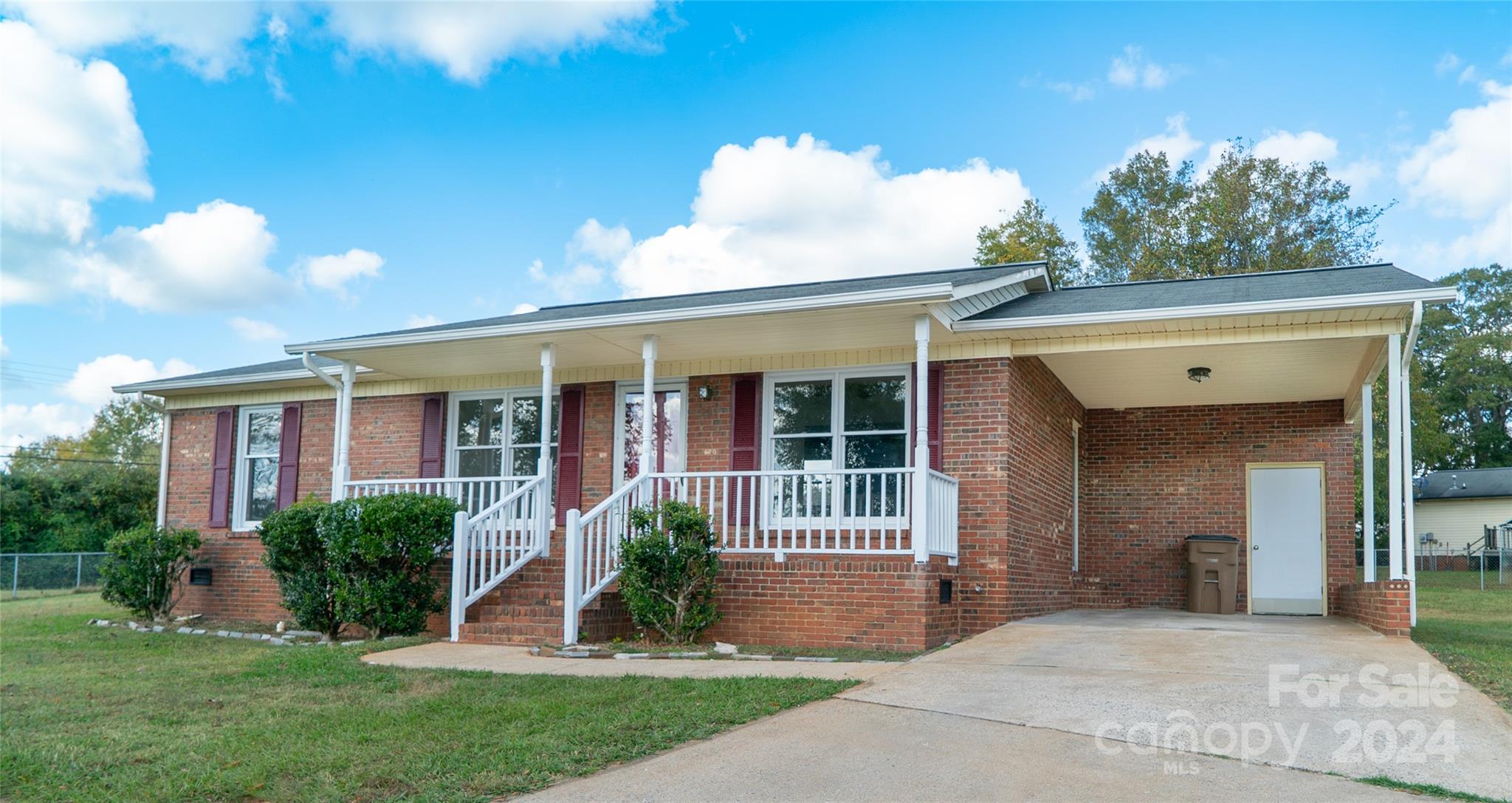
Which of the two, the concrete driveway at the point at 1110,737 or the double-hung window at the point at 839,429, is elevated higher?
the double-hung window at the point at 839,429

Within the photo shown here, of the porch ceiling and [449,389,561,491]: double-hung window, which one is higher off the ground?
the porch ceiling

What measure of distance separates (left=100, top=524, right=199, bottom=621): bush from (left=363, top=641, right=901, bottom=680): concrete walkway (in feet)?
18.7

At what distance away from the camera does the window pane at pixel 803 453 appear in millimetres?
11336

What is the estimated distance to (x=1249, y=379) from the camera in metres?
12.0

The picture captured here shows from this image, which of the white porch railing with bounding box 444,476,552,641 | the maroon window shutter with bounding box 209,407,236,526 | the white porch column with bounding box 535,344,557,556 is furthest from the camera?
the maroon window shutter with bounding box 209,407,236,526

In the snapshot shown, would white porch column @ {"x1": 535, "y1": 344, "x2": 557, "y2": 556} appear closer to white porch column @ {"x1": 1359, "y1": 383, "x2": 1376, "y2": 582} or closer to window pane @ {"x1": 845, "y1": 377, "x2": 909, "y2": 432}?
window pane @ {"x1": 845, "y1": 377, "x2": 909, "y2": 432}

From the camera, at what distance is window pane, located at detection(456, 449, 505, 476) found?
43.0ft

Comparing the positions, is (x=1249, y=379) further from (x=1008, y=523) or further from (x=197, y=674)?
(x=197, y=674)

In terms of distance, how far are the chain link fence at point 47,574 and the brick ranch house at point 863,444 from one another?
8691 mm

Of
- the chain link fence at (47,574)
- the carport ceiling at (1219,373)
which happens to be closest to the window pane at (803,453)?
the carport ceiling at (1219,373)

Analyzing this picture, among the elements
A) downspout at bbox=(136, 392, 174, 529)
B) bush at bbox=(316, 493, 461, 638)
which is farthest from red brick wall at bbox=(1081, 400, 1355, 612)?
downspout at bbox=(136, 392, 174, 529)

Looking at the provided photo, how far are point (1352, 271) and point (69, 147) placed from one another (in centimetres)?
1816

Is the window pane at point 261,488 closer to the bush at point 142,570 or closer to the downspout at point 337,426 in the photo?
the bush at point 142,570

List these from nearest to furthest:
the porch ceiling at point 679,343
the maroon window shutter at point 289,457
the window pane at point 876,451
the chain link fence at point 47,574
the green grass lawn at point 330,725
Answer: the green grass lawn at point 330,725 → the porch ceiling at point 679,343 → the window pane at point 876,451 → the maroon window shutter at point 289,457 → the chain link fence at point 47,574
